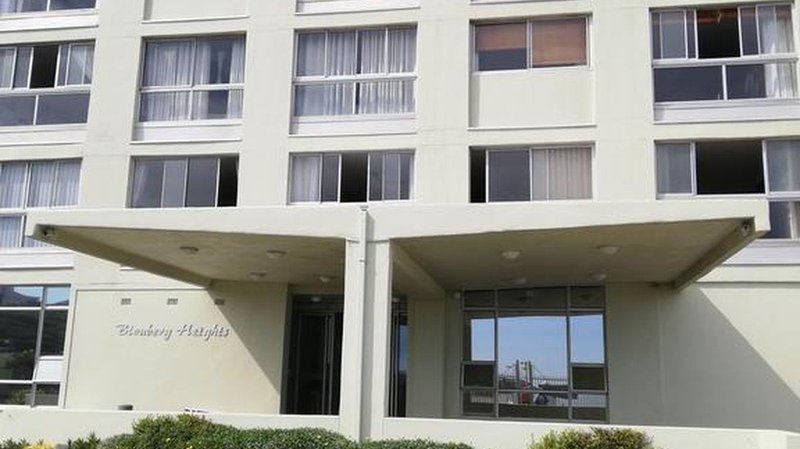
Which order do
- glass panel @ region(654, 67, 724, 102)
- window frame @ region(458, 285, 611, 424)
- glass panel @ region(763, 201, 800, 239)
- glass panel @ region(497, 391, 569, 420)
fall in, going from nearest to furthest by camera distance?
1. glass panel @ region(763, 201, 800, 239)
2. window frame @ region(458, 285, 611, 424)
3. glass panel @ region(497, 391, 569, 420)
4. glass panel @ region(654, 67, 724, 102)

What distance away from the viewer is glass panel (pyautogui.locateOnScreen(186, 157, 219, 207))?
18.4 meters

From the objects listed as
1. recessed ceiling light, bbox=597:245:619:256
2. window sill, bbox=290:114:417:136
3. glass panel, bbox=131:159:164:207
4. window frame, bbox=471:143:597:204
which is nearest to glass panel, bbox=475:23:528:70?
window frame, bbox=471:143:597:204

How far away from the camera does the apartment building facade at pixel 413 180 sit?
1609 cm

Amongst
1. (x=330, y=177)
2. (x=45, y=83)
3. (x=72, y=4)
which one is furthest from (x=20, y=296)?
(x=330, y=177)

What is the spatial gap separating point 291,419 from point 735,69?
37.7 feet

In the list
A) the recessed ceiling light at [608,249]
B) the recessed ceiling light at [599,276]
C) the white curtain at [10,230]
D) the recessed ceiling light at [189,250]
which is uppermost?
the white curtain at [10,230]

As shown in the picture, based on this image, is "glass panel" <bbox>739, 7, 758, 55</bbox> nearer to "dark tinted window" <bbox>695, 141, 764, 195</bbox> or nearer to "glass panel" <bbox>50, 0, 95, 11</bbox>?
"dark tinted window" <bbox>695, 141, 764, 195</bbox>

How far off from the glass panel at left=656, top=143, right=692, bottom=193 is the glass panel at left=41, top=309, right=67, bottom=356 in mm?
12994

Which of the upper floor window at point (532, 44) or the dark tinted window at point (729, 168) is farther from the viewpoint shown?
the upper floor window at point (532, 44)

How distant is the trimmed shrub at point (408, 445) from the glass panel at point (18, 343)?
35.6ft

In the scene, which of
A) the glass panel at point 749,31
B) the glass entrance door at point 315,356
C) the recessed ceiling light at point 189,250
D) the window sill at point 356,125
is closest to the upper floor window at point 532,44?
the window sill at point 356,125

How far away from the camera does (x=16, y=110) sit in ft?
65.1

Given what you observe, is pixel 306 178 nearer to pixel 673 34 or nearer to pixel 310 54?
pixel 310 54

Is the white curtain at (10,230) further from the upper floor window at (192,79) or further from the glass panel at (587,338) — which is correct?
the glass panel at (587,338)
